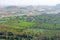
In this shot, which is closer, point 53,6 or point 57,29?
point 57,29

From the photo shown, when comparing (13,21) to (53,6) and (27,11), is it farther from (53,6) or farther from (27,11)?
(53,6)

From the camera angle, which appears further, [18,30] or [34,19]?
[34,19]

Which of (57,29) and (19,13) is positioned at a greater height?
(19,13)

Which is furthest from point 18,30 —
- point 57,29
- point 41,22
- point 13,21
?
point 57,29

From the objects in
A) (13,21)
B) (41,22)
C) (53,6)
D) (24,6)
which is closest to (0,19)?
(13,21)
